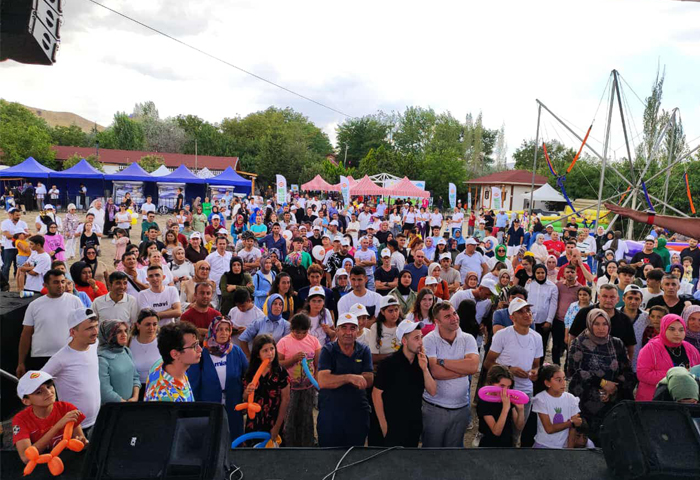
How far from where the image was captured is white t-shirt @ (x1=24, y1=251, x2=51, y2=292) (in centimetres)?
689

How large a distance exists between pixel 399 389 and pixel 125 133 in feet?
230

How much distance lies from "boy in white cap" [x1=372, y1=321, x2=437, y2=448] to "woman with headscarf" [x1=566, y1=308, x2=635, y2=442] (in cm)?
144

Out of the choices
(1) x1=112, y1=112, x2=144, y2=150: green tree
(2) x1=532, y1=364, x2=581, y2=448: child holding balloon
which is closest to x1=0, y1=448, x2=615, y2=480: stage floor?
(2) x1=532, y1=364, x2=581, y2=448: child holding balloon

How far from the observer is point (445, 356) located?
379 centimetres

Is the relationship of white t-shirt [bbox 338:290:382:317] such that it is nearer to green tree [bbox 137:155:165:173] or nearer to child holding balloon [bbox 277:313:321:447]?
child holding balloon [bbox 277:313:321:447]

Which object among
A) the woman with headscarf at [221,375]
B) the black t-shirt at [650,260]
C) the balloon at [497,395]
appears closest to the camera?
the balloon at [497,395]

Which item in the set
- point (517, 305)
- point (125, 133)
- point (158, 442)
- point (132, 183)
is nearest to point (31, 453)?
point (158, 442)

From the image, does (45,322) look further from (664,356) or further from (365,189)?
(365,189)

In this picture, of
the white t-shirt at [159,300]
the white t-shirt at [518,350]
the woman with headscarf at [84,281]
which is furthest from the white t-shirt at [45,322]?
the white t-shirt at [518,350]

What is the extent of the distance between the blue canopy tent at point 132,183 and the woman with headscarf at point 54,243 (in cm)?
2006

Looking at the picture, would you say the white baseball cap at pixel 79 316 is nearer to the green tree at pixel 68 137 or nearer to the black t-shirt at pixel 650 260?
the black t-shirt at pixel 650 260

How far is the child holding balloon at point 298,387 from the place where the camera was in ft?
13.3

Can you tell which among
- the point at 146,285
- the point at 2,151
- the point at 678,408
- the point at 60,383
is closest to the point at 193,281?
the point at 146,285

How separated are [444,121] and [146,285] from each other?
223 ft
